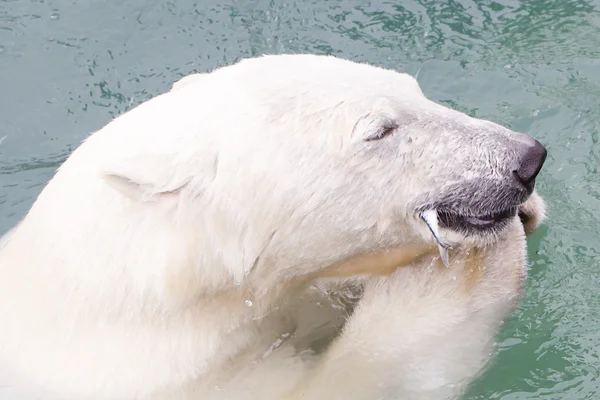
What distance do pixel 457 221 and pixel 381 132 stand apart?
1.56 ft

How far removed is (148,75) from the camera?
655 centimetres

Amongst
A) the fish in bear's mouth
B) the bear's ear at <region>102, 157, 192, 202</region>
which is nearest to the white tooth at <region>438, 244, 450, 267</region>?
the fish in bear's mouth

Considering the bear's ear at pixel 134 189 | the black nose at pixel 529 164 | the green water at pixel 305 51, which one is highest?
the bear's ear at pixel 134 189

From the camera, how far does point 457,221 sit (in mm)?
3568

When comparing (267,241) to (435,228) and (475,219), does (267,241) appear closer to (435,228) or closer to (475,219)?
(435,228)

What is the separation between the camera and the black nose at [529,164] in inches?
135

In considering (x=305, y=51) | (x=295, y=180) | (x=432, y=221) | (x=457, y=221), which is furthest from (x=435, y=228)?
(x=305, y=51)

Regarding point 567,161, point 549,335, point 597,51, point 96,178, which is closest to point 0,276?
point 96,178

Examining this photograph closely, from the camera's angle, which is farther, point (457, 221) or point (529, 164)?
point (457, 221)

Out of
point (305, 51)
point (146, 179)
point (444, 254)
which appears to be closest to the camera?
point (146, 179)

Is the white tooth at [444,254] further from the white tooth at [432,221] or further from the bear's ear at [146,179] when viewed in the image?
the bear's ear at [146,179]

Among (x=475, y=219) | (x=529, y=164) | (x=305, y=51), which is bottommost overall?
(x=305, y=51)

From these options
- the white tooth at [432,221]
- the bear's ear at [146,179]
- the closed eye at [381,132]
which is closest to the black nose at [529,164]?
the white tooth at [432,221]

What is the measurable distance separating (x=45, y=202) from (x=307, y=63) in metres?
1.25
